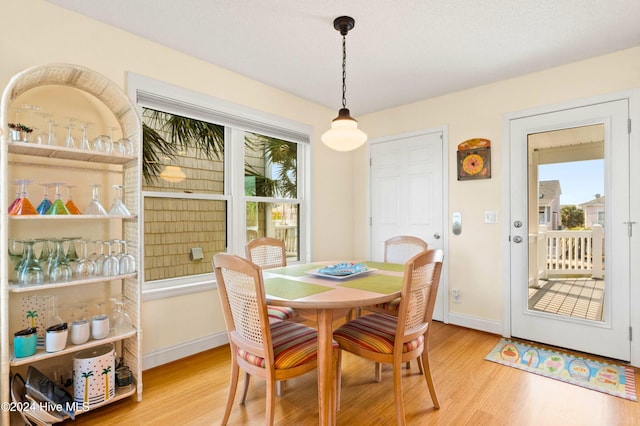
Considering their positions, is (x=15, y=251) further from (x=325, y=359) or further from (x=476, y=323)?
(x=476, y=323)

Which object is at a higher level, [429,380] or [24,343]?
[24,343]

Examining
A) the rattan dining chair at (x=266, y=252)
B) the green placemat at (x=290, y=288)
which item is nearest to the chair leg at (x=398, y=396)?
the green placemat at (x=290, y=288)

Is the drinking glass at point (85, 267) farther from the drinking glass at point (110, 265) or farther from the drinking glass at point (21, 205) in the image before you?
the drinking glass at point (21, 205)

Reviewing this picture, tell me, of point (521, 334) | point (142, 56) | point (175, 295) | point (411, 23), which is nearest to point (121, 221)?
point (175, 295)

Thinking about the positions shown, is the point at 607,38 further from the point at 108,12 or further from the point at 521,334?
the point at 108,12

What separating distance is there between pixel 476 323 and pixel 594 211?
144cm

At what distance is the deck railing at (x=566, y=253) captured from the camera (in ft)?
8.92

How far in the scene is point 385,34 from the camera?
7.72 ft

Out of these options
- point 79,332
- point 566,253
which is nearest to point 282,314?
point 79,332

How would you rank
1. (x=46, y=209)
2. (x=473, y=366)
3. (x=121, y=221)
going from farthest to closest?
(x=473, y=366)
(x=121, y=221)
(x=46, y=209)

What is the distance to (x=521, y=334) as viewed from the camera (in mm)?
3045

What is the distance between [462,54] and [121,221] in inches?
113

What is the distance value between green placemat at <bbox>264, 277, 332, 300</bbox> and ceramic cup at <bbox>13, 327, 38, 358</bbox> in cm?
121

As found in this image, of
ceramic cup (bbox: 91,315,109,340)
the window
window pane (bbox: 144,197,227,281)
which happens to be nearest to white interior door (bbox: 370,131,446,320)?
the window
